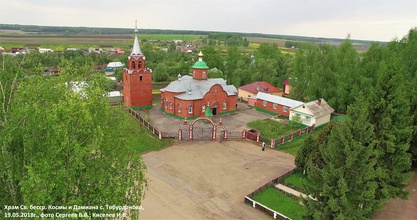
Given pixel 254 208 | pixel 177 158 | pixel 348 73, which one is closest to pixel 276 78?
pixel 348 73

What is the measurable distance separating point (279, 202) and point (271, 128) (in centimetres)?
1351

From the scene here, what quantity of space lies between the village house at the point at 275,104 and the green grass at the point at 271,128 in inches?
110

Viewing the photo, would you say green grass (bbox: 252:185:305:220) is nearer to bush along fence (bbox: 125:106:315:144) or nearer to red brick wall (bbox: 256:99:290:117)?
bush along fence (bbox: 125:106:315:144)

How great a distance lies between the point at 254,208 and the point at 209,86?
19521 mm

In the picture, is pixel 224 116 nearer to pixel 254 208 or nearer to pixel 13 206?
pixel 254 208

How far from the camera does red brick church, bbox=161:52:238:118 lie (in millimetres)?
33062

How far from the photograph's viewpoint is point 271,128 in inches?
1208

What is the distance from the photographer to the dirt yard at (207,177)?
665 inches

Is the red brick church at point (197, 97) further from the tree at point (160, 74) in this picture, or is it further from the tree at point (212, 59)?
the tree at point (212, 59)

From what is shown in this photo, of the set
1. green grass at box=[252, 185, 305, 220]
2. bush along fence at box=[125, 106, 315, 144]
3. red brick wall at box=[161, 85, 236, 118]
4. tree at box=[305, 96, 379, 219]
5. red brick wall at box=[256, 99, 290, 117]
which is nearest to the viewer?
tree at box=[305, 96, 379, 219]

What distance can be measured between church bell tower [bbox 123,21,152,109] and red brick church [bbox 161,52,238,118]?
2.31m

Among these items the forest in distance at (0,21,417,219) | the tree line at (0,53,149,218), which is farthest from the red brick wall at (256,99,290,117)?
the tree line at (0,53,149,218)

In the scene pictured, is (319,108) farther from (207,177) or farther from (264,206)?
(264,206)

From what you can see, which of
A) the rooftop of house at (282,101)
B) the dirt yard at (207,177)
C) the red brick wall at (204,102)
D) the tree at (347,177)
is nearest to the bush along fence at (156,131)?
the dirt yard at (207,177)
